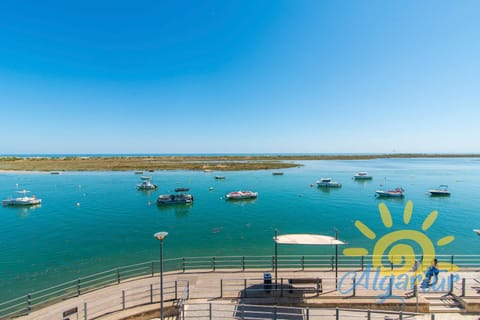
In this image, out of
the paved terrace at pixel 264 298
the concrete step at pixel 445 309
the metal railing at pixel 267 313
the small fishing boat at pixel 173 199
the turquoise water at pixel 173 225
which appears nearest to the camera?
the metal railing at pixel 267 313

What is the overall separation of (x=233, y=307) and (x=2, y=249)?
23.2 meters

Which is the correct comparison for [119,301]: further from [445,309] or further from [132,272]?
[445,309]

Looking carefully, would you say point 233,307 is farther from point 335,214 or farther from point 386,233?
point 335,214

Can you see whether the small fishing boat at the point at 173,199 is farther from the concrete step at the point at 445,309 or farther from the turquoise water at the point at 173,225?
the concrete step at the point at 445,309

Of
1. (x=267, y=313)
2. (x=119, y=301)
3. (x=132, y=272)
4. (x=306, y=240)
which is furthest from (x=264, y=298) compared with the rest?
(x=132, y=272)

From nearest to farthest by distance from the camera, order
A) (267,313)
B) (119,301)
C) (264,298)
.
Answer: (267,313) → (264,298) → (119,301)

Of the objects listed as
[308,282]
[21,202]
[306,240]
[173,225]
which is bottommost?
[173,225]

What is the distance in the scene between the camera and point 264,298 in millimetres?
9977

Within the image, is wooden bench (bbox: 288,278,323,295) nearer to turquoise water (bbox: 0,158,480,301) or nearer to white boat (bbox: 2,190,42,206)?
turquoise water (bbox: 0,158,480,301)

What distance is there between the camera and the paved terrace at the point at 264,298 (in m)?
9.26

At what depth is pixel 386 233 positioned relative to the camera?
25.1 meters

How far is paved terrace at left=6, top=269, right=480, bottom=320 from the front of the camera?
9.26 metres

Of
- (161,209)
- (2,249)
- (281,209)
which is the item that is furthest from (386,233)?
(2,249)

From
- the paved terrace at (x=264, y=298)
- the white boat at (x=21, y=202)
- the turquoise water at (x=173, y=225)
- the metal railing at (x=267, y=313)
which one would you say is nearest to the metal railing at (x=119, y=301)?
the paved terrace at (x=264, y=298)
